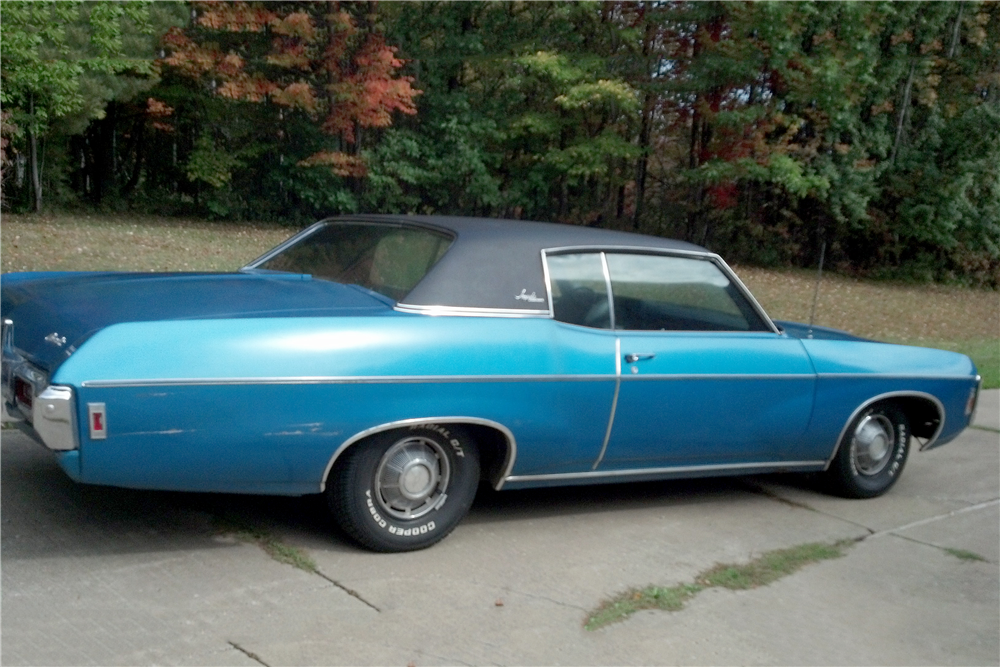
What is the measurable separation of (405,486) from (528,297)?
1.01m

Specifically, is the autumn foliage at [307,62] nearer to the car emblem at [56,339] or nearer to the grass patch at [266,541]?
the grass patch at [266,541]

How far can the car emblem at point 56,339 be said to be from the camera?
13.1 feet

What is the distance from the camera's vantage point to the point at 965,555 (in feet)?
17.1

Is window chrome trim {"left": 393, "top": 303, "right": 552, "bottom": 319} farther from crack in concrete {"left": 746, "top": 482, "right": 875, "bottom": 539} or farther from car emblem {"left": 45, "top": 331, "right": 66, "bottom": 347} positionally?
crack in concrete {"left": 746, "top": 482, "right": 875, "bottom": 539}

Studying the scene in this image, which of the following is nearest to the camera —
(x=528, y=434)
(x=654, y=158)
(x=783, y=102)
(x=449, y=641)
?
(x=449, y=641)

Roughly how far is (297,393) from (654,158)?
2321 cm

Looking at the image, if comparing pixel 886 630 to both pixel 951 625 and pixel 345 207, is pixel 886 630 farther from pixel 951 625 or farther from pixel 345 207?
pixel 345 207

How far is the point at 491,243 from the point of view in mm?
4859

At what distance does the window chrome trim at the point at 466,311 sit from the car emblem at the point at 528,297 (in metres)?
0.05

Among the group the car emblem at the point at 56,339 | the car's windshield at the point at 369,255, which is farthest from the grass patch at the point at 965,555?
the car emblem at the point at 56,339

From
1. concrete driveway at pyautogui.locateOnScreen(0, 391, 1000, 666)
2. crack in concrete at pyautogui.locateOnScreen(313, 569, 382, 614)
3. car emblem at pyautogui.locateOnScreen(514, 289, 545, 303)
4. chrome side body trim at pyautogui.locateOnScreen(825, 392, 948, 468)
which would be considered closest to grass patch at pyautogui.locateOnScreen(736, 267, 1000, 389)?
chrome side body trim at pyautogui.locateOnScreen(825, 392, 948, 468)

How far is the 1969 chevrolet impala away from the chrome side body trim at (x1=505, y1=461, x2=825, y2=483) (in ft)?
0.05

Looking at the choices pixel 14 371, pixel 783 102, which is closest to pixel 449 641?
pixel 14 371

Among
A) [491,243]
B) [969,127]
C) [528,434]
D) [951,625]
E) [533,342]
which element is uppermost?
[969,127]
